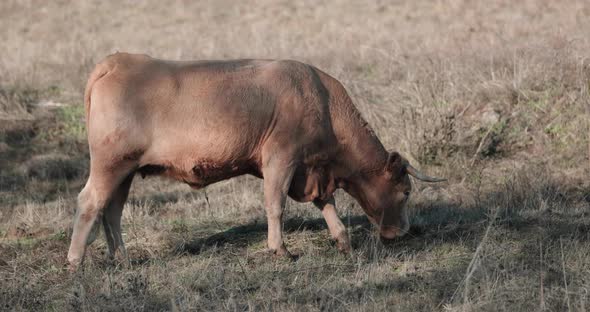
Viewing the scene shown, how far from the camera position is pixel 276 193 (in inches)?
307

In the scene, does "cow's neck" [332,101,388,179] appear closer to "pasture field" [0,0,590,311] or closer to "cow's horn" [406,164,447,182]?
"cow's horn" [406,164,447,182]

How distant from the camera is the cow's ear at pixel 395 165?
8.23 meters

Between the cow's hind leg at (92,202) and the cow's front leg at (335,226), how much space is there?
6.62ft

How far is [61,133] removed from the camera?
13.7 meters

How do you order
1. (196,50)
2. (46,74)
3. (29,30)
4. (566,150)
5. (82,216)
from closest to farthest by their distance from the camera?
(82,216)
(566,150)
(46,74)
(196,50)
(29,30)

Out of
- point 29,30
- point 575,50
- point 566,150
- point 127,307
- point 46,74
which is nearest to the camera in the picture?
point 127,307

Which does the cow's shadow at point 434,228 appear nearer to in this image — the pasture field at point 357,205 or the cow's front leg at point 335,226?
the pasture field at point 357,205

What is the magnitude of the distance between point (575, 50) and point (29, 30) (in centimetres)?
1738

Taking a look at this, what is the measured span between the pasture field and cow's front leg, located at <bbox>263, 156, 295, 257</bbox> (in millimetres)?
228

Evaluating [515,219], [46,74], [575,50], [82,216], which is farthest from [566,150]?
[46,74]

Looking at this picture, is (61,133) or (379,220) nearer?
(379,220)

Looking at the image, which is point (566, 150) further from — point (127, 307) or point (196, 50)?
point (196, 50)

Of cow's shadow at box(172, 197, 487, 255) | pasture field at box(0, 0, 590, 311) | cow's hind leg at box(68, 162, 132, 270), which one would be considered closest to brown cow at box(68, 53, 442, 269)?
cow's hind leg at box(68, 162, 132, 270)

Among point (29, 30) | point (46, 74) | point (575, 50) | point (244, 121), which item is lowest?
point (29, 30)
